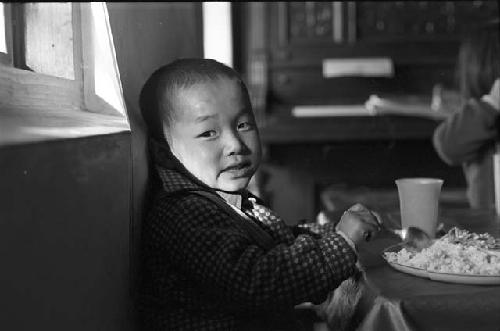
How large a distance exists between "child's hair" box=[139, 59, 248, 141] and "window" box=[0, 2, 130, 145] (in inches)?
4.7

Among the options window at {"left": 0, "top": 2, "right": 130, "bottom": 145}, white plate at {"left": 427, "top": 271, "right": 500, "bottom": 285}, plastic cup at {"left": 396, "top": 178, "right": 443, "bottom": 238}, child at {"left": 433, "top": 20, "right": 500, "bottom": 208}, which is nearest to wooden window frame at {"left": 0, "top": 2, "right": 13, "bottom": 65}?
window at {"left": 0, "top": 2, "right": 130, "bottom": 145}

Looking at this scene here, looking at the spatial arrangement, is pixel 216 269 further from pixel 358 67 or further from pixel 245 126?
pixel 358 67

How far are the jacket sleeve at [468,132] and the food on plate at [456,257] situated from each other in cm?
144

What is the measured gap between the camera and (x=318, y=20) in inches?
178

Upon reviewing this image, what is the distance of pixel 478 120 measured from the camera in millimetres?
2605

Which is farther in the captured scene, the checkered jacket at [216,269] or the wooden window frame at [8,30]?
the checkered jacket at [216,269]

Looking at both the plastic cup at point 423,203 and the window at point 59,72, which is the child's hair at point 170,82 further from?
the plastic cup at point 423,203

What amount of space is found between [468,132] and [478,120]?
0.19ft

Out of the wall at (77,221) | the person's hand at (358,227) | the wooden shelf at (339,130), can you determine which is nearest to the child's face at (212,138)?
the wall at (77,221)

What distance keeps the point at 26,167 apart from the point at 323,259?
2.03 feet

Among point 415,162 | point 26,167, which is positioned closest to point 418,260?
point 26,167

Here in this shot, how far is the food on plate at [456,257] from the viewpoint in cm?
108

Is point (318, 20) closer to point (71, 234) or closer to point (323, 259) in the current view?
point (323, 259)

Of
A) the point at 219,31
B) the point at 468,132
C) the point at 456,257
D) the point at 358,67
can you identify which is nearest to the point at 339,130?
the point at 358,67
